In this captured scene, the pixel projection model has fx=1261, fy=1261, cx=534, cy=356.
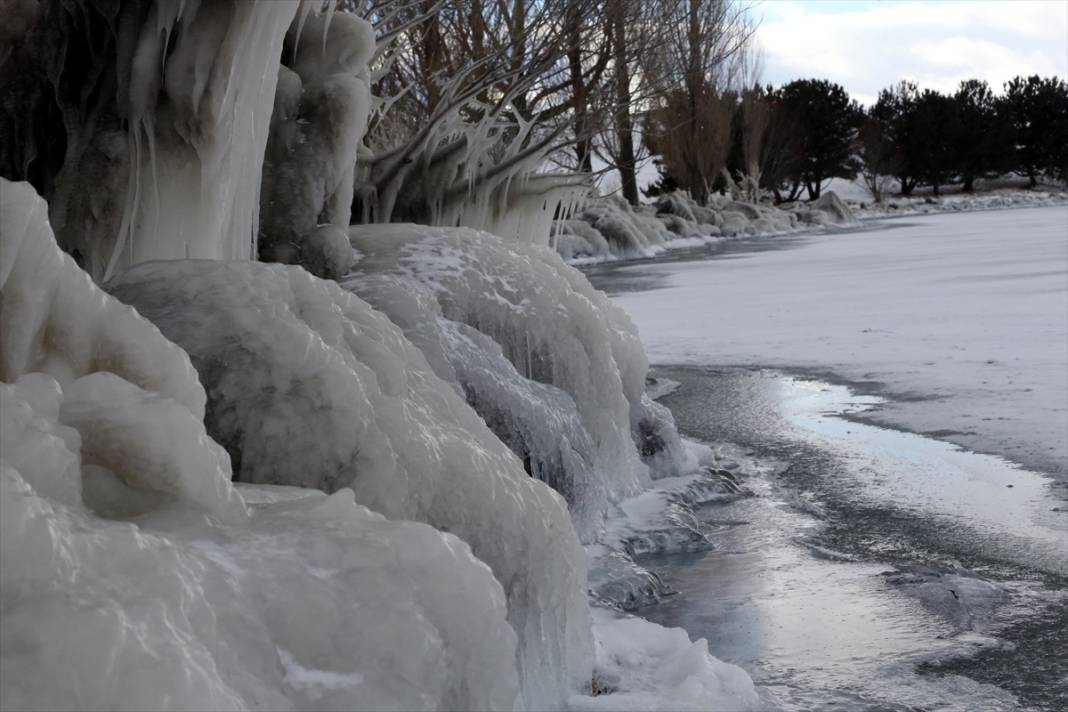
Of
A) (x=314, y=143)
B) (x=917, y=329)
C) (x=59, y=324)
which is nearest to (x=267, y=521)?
(x=59, y=324)

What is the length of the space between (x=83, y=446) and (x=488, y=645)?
0.65 meters

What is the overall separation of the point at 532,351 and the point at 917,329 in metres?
3.90

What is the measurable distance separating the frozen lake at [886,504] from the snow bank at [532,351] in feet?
1.41

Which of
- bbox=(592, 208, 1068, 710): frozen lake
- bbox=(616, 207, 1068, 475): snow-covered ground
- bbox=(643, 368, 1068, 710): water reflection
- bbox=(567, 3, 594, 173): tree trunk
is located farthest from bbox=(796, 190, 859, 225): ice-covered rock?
bbox=(643, 368, 1068, 710): water reflection

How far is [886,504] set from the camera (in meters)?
3.90

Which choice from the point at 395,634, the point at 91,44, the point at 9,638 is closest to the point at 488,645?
the point at 395,634

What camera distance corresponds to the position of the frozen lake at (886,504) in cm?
267

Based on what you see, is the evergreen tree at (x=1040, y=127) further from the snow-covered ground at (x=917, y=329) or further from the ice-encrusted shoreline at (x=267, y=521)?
the ice-encrusted shoreline at (x=267, y=521)

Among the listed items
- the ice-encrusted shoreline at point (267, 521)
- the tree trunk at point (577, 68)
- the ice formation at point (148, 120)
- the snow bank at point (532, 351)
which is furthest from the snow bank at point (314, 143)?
the tree trunk at point (577, 68)

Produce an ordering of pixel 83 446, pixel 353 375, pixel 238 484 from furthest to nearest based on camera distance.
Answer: pixel 353 375 < pixel 238 484 < pixel 83 446

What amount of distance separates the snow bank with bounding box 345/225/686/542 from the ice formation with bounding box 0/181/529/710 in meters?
1.84

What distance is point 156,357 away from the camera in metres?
1.94

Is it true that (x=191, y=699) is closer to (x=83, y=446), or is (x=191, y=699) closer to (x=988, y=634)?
(x=83, y=446)

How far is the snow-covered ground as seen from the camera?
16.3 feet
